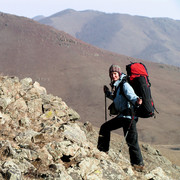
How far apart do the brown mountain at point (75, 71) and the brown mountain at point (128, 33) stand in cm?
6266

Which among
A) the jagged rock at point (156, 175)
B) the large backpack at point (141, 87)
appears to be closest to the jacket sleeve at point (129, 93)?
the large backpack at point (141, 87)

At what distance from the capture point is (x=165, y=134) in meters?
25.1

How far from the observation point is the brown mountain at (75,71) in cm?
3033

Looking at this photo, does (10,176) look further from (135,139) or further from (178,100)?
(178,100)

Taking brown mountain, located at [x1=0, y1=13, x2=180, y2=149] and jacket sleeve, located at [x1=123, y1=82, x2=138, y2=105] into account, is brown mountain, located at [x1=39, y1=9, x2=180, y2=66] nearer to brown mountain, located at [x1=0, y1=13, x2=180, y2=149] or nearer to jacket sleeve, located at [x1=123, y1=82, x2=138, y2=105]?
brown mountain, located at [x1=0, y1=13, x2=180, y2=149]

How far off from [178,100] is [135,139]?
38.0 m

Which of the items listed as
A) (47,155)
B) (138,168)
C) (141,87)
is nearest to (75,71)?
(138,168)

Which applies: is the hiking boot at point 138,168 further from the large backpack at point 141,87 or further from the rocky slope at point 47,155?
the large backpack at point 141,87

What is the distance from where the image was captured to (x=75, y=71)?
4794 cm

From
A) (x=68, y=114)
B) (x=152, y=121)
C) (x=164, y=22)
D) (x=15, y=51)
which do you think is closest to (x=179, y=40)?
(x=164, y=22)

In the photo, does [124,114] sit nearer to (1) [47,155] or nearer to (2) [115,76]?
(2) [115,76]

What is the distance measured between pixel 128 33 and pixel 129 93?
145 meters

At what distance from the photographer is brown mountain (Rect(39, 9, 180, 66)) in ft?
412

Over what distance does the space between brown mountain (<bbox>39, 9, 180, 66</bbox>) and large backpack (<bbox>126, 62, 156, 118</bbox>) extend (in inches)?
4534
